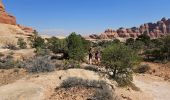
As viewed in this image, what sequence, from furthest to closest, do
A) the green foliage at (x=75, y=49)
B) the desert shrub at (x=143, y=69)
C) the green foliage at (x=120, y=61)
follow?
1. the green foliage at (x=75, y=49)
2. the desert shrub at (x=143, y=69)
3. the green foliage at (x=120, y=61)

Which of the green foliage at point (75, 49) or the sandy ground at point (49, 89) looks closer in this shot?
the sandy ground at point (49, 89)

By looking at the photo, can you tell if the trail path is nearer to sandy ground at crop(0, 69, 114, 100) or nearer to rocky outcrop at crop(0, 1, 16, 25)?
sandy ground at crop(0, 69, 114, 100)

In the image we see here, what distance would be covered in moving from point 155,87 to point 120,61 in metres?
3.09

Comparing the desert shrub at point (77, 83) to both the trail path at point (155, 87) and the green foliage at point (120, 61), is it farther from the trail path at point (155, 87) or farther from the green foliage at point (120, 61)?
the trail path at point (155, 87)

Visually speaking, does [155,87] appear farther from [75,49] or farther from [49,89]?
[75,49]

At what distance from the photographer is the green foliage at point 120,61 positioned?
60.4 feet

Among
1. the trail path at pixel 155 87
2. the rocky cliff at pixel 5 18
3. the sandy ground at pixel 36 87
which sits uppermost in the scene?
the rocky cliff at pixel 5 18

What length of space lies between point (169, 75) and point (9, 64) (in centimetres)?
1295

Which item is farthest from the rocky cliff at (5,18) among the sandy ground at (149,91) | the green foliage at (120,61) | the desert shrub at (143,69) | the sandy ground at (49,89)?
the sandy ground at (49,89)

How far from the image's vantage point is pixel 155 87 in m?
19.6

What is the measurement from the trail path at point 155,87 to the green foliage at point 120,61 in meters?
1.37

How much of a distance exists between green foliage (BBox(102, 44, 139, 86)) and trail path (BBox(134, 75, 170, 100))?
53.8 inches

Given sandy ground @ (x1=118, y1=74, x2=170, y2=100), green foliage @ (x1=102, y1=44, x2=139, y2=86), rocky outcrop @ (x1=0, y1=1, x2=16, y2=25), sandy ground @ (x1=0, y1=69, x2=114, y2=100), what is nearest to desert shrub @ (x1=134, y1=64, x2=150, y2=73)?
sandy ground @ (x1=118, y1=74, x2=170, y2=100)

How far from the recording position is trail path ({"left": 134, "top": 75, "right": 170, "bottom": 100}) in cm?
1708
